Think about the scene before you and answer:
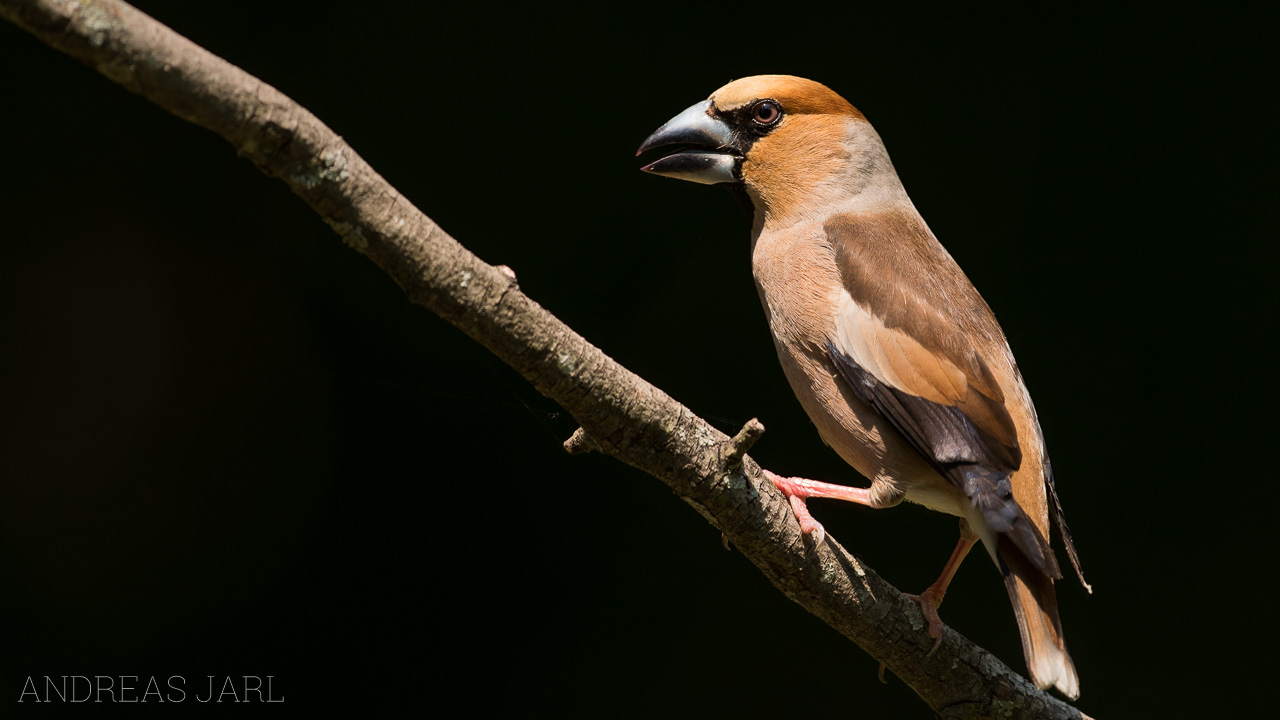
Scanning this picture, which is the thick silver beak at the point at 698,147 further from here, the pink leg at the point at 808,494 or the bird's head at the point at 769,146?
the pink leg at the point at 808,494

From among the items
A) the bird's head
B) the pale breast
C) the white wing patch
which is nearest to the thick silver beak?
the bird's head

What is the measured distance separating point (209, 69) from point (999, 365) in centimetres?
178

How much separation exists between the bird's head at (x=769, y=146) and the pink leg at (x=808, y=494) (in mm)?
747

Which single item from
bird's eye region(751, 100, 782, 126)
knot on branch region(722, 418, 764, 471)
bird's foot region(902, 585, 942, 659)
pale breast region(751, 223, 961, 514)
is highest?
bird's eye region(751, 100, 782, 126)

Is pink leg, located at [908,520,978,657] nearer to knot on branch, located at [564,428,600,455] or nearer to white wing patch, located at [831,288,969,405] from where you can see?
white wing patch, located at [831,288,969,405]

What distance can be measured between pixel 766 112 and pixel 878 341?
2.47 ft

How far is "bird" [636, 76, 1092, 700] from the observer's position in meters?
1.92

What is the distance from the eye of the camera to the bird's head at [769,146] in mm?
2449

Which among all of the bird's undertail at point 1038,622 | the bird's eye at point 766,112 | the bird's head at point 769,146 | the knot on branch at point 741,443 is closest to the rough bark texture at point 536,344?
the knot on branch at point 741,443

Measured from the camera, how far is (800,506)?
6.47ft

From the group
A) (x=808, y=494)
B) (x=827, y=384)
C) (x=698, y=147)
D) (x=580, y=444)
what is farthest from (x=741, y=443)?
(x=698, y=147)

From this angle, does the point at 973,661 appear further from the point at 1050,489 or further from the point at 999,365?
the point at 999,365

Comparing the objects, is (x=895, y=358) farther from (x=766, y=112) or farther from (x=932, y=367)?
(x=766, y=112)

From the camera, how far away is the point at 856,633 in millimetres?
1994
